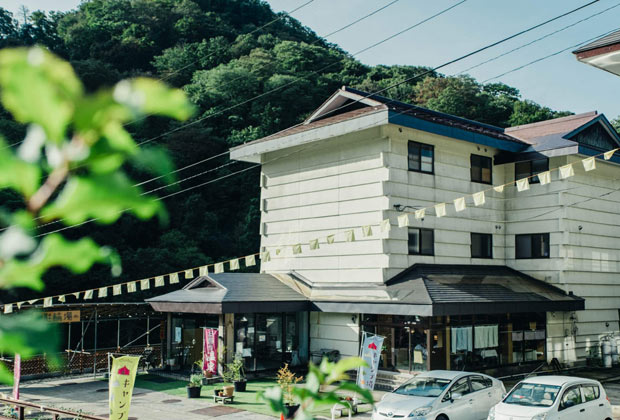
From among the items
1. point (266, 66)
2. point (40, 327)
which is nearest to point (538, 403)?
point (40, 327)

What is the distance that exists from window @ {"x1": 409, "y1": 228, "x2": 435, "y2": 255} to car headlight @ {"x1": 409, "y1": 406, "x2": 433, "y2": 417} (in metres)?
8.74

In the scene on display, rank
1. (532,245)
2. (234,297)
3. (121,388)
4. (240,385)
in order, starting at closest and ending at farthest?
(121,388), (240,385), (234,297), (532,245)

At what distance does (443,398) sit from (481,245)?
1191cm

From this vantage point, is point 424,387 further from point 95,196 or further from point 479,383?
point 95,196

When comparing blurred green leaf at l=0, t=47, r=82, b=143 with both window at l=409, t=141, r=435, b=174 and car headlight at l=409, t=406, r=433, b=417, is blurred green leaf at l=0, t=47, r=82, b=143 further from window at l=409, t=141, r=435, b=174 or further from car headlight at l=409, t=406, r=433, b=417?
window at l=409, t=141, r=435, b=174

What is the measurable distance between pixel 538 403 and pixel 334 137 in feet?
42.3

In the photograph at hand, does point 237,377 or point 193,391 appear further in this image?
point 237,377

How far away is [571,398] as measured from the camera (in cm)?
1405

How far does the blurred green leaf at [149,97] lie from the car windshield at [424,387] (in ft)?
48.6

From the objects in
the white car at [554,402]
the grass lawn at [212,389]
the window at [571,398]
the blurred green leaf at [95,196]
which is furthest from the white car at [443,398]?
the blurred green leaf at [95,196]

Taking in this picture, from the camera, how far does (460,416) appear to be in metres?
14.9

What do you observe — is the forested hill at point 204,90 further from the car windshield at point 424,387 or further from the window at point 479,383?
the window at point 479,383

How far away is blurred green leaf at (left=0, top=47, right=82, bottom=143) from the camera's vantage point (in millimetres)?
963

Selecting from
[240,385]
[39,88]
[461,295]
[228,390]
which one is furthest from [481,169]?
[39,88]
